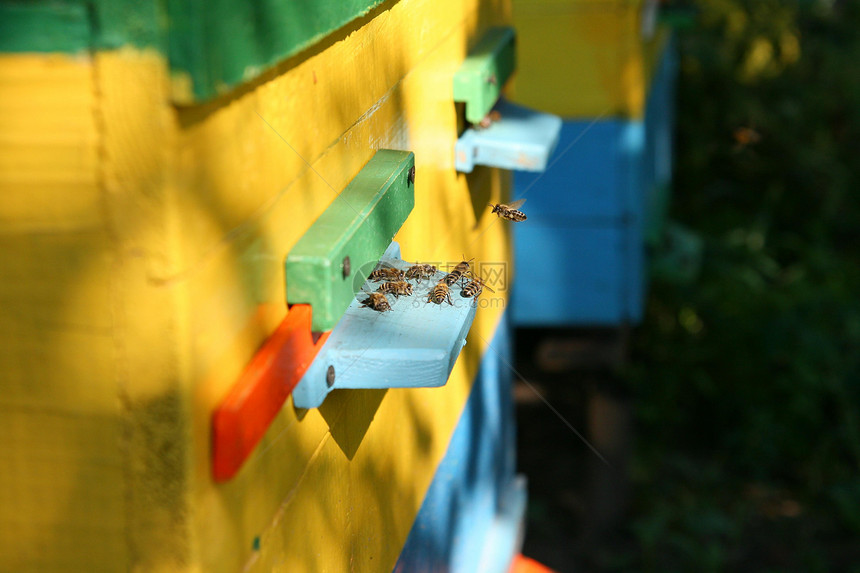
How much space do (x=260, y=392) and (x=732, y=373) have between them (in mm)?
5571

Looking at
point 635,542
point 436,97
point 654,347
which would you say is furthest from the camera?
point 654,347

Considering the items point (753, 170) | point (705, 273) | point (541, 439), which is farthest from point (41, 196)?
point (753, 170)

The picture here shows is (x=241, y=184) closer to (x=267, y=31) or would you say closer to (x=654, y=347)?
(x=267, y=31)

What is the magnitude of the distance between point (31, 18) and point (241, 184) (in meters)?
0.26

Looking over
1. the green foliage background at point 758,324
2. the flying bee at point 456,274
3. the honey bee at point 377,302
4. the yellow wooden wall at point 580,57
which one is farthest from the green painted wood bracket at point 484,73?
the green foliage background at point 758,324

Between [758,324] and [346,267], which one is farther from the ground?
[346,267]

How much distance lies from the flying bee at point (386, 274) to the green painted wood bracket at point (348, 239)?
0.08m

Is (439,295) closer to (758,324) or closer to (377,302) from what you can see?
(377,302)

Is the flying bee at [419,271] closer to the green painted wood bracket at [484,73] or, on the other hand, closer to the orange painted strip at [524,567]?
the green painted wood bracket at [484,73]

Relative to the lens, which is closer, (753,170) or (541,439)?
(541,439)

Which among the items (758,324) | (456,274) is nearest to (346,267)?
(456,274)

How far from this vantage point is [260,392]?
1.05 meters

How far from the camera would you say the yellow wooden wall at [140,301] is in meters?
0.87

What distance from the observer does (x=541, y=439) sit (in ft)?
21.3
